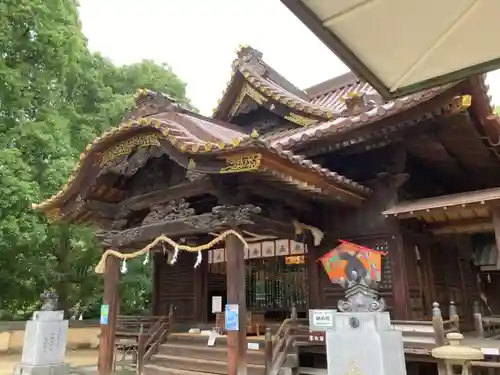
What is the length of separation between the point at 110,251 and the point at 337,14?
323 inches

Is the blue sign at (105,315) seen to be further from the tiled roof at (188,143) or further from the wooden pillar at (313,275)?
the wooden pillar at (313,275)

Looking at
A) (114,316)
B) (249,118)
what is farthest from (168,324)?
(249,118)

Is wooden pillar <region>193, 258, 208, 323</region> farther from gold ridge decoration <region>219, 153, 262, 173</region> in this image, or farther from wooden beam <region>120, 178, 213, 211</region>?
gold ridge decoration <region>219, 153, 262, 173</region>

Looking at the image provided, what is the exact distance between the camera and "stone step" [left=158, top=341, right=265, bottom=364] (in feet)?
26.3

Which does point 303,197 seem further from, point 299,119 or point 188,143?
point 299,119

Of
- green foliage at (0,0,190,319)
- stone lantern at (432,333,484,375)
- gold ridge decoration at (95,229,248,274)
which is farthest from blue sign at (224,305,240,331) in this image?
green foliage at (0,0,190,319)

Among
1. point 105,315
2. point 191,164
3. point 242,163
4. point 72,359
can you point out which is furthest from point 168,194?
point 72,359

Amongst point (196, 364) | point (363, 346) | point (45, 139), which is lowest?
point (196, 364)

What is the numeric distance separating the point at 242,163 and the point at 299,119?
519 cm

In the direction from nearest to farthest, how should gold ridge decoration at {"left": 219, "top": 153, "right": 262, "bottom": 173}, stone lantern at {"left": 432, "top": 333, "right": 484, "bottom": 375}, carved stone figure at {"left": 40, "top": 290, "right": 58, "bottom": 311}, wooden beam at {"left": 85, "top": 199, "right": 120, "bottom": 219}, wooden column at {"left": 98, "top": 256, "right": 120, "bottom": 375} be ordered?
1. stone lantern at {"left": 432, "top": 333, "right": 484, "bottom": 375}
2. gold ridge decoration at {"left": 219, "top": 153, "right": 262, "bottom": 173}
3. wooden column at {"left": 98, "top": 256, "right": 120, "bottom": 375}
4. wooden beam at {"left": 85, "top": 199, "right": 120, "bottom": 219}
5. carved stone figure at {"left": 40, "top": 290, "right": 58, "bottom": 311}

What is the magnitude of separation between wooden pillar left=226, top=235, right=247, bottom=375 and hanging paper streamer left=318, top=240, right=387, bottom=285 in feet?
6.52

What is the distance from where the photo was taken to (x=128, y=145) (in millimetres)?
8367

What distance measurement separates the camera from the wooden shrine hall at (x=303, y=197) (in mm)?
7254

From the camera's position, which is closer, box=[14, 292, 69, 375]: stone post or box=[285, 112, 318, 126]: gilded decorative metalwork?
box=[14, 292, 69, 375]: stone post
